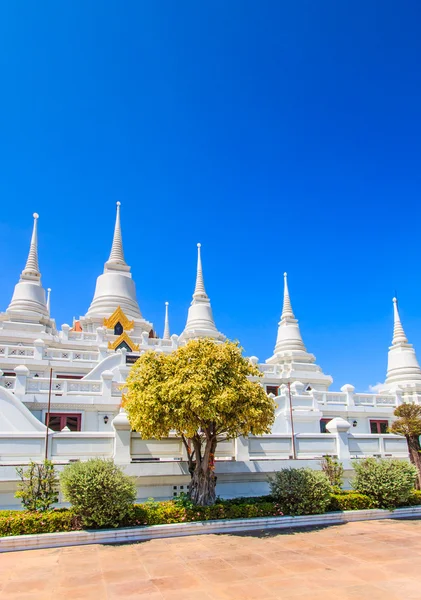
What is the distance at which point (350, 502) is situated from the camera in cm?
1534

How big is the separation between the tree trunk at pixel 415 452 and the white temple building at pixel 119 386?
133 centimetres

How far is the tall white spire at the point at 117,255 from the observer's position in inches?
1879

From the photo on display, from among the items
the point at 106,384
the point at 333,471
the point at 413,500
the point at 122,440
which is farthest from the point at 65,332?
the point at 413,500

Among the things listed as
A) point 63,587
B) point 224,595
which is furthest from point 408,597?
point 63,587

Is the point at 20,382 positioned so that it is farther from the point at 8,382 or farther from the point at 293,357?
the point at 293,357

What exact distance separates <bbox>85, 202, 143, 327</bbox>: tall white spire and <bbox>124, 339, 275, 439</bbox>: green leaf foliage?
28.0 metres

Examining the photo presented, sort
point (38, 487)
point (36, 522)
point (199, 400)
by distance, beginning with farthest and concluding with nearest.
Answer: point (199, 400) < point (38, 487) < point (36, 522)

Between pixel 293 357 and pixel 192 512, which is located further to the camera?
pixel 293 357

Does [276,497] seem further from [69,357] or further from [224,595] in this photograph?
[69,357]

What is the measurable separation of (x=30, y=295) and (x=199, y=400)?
1217 inches

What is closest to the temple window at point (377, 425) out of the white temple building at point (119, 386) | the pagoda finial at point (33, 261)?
the white temple building at point (119, 386)

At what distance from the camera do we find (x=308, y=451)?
59.5 feet

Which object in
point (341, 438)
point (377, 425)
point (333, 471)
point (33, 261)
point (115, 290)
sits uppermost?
point (33, 261)

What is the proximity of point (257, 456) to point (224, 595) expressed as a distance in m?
9.22
